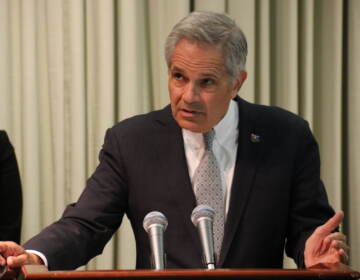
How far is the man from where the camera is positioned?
2.98 m

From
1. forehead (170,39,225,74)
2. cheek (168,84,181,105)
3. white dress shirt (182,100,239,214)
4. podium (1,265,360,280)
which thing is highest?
forehead (170,39,225,74)

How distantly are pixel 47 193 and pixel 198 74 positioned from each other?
2159 millimetres

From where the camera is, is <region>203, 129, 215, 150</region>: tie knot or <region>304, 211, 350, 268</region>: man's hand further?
<region>203, 129, 215, 150</region>: tie knot

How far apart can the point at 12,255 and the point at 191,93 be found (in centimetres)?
92

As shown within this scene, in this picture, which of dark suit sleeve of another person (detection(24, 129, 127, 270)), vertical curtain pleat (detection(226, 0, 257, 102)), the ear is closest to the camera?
dark suit sleeve of another person (detection(24, 129, 127, 270))

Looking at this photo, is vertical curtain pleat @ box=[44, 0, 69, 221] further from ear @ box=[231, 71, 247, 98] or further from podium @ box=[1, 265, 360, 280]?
podium @ box=[1, 265, 360, 280]

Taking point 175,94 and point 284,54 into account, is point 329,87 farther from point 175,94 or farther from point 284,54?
point 175,94

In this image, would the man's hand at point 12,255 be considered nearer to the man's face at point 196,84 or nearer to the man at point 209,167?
the man at point 209,167

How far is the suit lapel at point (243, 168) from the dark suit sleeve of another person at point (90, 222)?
442mm

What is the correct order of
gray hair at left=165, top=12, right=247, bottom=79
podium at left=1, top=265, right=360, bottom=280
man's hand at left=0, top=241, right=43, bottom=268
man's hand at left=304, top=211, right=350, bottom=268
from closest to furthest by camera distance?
podium at left=1, top=265, right=360, bottom=280 < man's hand at left=0, top=241, right=43, bottom=268 < man's hand at left=304, top=211, right=350, bottom=268 < gray hair at left=165, top=12, right=247, bottom=79

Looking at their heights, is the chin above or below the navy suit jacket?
above

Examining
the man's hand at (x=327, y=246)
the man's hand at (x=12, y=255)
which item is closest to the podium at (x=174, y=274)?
the man's hand at (x=12, y=255)

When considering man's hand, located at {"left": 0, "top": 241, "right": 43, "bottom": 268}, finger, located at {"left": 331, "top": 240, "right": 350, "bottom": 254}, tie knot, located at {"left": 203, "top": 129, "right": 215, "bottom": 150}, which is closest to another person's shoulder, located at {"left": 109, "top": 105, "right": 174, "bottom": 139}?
tie knot, located at {"left": 203, "top": 129, "right": 215, "bottom": 150}

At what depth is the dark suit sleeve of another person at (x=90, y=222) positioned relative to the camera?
2799mm
